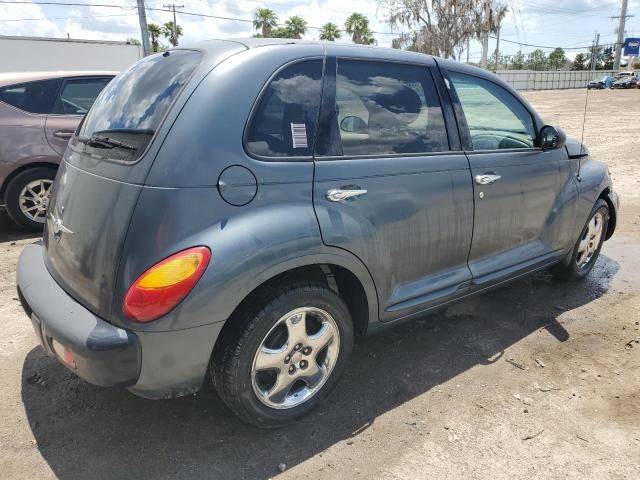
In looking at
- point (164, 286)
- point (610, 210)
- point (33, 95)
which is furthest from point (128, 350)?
point (33, 95)

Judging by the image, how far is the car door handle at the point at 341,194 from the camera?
8.01ft

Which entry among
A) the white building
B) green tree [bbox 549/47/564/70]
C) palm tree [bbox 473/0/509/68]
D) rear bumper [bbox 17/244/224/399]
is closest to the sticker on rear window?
rear bumper [bbox 17/244/224/399]

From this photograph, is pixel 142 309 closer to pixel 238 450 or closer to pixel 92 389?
pixel 238 450

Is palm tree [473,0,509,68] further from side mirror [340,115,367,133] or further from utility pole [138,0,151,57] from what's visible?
side mirror [340,115,367,133]

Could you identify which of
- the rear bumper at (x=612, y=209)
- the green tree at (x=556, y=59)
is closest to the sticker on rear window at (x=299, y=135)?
the rear bumper at (x=612, y=209)

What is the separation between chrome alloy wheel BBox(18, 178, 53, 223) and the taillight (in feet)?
13.8

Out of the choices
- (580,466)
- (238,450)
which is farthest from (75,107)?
(580,466)

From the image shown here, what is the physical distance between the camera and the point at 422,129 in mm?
2941

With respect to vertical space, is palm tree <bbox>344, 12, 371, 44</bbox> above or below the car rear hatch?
above

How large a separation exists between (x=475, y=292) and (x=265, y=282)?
159 cm

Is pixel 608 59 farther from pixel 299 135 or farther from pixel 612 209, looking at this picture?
pixel 299 135

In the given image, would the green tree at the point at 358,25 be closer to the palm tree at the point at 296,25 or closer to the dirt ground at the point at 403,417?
the palm tree at the point at 296,25

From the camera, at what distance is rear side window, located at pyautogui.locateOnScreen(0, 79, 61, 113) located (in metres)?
5.52

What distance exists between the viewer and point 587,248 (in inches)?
172
